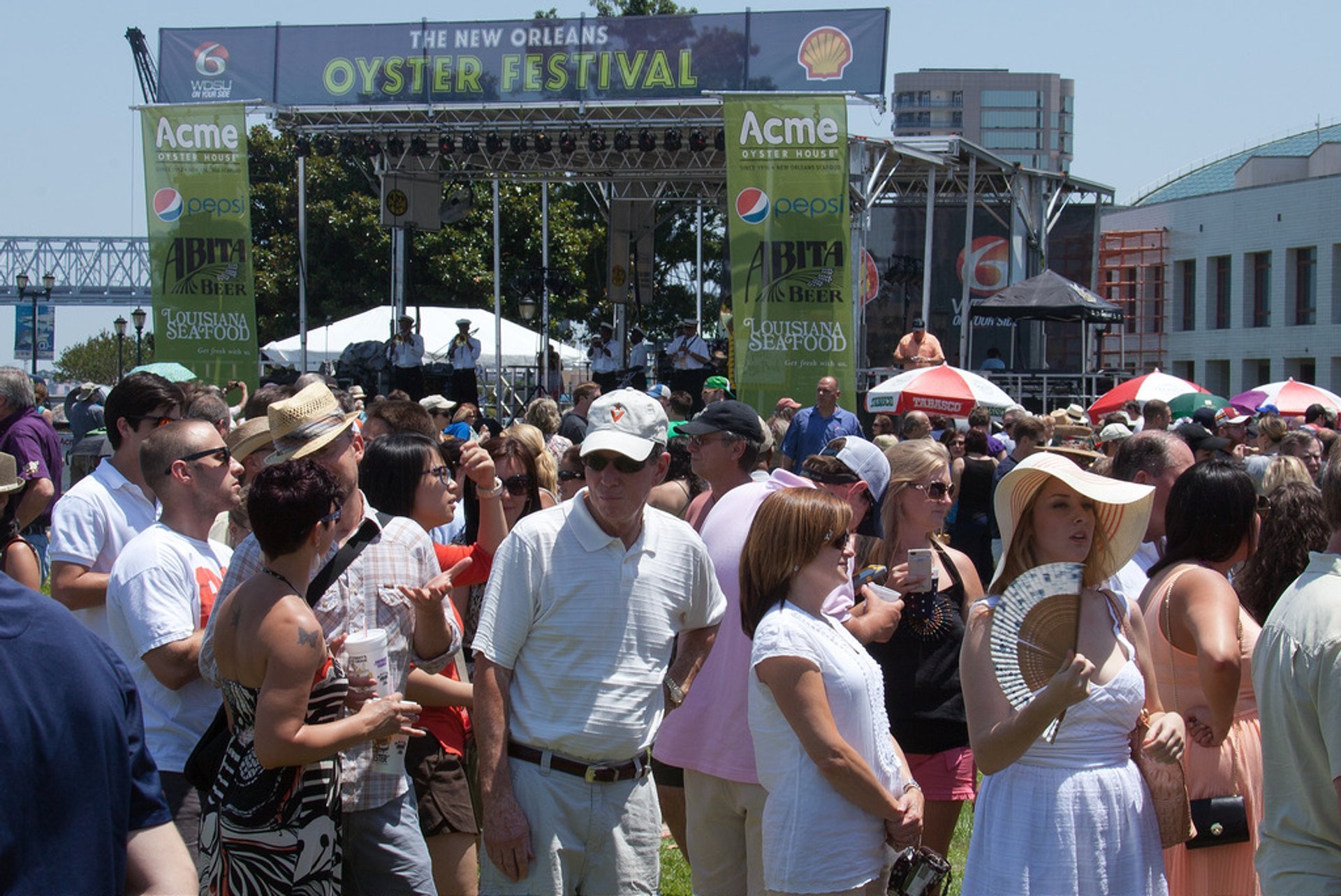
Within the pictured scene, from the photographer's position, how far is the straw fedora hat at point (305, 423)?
3.51 m

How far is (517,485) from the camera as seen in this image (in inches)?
195

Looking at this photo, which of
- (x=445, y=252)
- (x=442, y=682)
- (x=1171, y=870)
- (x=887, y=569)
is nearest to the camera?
(x=1171, y=870)

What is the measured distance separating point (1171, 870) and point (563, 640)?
1.69 meters

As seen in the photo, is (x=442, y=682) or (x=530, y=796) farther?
(x=442, y=682)

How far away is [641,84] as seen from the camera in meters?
16.4

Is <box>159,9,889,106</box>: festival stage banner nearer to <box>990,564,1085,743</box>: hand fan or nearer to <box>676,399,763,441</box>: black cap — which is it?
<box>676,399,763,441</box>: black cap

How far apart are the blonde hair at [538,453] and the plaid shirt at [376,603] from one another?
5.54 feet

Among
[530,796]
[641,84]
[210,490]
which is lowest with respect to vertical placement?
[530,796]

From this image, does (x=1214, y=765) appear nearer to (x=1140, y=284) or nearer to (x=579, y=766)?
(x=579, y=766)

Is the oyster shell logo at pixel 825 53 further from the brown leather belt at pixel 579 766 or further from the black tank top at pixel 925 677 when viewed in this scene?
the brown leather belt at pixel 579 766

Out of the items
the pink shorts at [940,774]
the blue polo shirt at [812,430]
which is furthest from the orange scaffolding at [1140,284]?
the pink shorts at [940,774]

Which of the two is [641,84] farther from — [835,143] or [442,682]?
[442,682]

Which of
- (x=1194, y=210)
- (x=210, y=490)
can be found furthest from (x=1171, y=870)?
(x=1194, y=210)

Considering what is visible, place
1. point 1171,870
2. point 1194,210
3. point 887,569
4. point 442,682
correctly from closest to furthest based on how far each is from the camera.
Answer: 1. point 1171,870
2. point 442,682
3. point 887,569
4. point 1194,210
